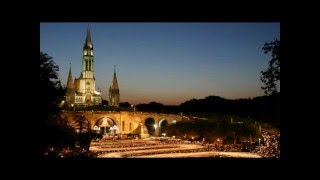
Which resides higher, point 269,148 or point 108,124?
point 269,148

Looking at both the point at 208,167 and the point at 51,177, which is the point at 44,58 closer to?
the point at 51,177

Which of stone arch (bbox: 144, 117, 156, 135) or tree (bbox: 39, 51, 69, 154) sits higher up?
tree (bbox: 39, 51, 69, 154)

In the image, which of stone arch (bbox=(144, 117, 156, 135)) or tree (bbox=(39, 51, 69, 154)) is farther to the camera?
stone arch (bbox=(144, 117, 156, 135))

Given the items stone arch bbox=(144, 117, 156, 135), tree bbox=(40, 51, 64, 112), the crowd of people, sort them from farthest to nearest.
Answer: stone arch bbox=(144, 117, 156, 135) → the crowd of people → tree bbox=(40, 51, 64, 112)

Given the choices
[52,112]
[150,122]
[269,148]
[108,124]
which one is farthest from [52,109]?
[108,124]

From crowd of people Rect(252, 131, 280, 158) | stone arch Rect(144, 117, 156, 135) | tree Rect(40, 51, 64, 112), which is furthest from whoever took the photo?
stone arch Rect(144, 117, 156, 135)

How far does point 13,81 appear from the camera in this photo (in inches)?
146

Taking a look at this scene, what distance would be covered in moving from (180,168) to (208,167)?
0.98ft

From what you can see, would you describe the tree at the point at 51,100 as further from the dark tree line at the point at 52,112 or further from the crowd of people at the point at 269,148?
the crowd of people at the point at 269,148

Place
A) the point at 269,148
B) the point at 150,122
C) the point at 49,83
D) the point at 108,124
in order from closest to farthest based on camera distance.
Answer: the point at 49,83 → the point at 269,148 → the point at 150,122 → the point at 108,124

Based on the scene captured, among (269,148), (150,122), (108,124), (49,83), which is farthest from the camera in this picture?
(108,124)

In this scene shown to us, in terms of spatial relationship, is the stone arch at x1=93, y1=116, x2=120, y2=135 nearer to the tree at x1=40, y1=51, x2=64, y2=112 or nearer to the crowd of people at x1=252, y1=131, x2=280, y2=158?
the crowd of people at x1=252, y1=131, x2=280, y2=158

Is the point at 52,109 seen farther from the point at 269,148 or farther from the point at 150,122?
the point at 150,122

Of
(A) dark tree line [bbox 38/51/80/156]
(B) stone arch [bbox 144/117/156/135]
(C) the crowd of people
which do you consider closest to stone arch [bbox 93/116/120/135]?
(B) stone arch [bbox 144/117/156/135]
